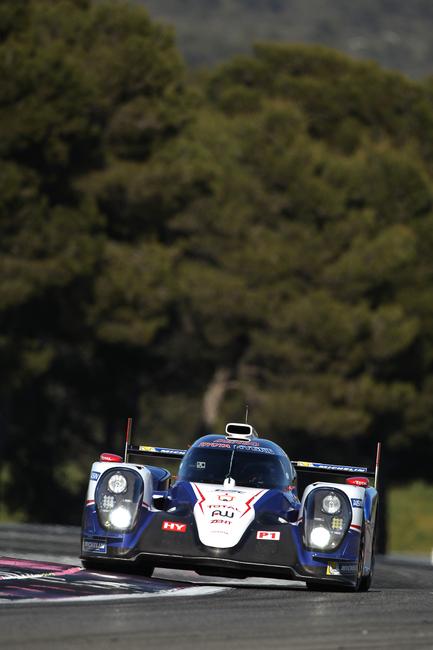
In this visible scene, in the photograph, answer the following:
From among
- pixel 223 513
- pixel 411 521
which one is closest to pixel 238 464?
pixel 223 513

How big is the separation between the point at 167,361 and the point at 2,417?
523cm

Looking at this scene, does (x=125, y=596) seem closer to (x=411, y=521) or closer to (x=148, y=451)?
(x=148, y=451)

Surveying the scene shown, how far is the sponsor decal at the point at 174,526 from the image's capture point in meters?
12.3

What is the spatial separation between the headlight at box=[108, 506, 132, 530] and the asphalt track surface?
442mm

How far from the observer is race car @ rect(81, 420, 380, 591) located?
1220cm

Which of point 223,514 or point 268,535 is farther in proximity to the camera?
point 223,514

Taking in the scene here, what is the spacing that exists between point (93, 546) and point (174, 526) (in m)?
0.80

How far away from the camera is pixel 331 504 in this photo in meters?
12.6

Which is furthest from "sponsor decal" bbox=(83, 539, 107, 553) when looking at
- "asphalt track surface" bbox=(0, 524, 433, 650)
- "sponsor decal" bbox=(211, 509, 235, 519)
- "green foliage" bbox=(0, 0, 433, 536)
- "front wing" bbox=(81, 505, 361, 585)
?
"green foliage" bbox=(0, 0, 433, 536)

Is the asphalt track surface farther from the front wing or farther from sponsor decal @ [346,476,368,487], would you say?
sponsor decal @ [346,476,368,487]

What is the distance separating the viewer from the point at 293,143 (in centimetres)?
4012

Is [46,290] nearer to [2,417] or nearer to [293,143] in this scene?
[2,417]

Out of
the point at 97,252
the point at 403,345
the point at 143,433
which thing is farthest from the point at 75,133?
the point at 143,433

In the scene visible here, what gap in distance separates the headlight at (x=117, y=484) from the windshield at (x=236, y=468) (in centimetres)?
87
